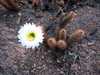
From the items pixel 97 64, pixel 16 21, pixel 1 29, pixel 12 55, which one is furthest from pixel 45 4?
pixel 97 64

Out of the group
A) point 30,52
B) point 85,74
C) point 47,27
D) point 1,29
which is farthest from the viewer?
point 47,27

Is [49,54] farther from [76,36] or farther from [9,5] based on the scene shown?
[9,5]

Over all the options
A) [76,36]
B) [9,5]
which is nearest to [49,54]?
[76,36]

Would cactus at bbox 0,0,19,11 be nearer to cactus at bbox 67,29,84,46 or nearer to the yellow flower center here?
the yellow flower center

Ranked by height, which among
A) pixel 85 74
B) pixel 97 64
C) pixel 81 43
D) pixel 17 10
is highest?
pixel 17 10

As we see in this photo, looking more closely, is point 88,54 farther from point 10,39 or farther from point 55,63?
point 10,39

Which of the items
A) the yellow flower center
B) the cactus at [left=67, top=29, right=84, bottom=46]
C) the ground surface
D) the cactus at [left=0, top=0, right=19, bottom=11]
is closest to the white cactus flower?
the yellow flower center
